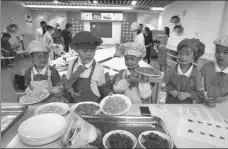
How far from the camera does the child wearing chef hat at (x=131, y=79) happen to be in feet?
4.73

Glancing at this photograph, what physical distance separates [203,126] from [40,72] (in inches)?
65.8

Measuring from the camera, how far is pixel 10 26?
749 cm

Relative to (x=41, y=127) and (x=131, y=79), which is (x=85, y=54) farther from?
(x=41, y=127)

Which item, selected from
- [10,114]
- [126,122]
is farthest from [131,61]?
[10,114]

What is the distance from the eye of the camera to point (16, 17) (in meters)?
8.03

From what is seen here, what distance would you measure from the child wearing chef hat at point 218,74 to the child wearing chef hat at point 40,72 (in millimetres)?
1788

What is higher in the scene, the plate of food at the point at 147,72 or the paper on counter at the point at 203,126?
the plate of food at the point at 147,72

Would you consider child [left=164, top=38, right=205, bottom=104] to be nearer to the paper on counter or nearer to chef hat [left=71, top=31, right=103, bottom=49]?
the paper on counter

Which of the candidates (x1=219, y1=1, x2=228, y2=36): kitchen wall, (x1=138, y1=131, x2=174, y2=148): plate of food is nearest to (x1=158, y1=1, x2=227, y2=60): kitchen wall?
(x1=219, y1=1, x2=228, y2=36): kitchen wall

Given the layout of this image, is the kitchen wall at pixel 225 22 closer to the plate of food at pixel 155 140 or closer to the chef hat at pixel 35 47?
the plate of food at pixel 155 140

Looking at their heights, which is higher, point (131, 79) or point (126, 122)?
point (131, 79)

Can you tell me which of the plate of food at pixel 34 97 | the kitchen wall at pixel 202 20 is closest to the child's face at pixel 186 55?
the plate of food at pixel 34 97

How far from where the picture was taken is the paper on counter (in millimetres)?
876

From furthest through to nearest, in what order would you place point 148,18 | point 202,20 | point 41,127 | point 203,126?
point 148,18 → point 202,20 → point 203,126 → point 41,127
